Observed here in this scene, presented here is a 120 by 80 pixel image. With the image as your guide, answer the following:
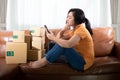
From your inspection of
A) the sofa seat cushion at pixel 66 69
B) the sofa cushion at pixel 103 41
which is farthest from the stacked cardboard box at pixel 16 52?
the sofa cushion at pixel 103 41

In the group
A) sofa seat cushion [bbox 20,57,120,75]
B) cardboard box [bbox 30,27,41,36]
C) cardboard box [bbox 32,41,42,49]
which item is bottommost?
sofa seat cushion [bbox 20,57,120,75]

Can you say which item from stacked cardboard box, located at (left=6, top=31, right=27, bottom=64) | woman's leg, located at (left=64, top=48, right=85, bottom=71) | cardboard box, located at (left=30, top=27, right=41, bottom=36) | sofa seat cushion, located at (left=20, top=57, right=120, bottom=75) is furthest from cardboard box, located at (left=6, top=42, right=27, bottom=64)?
woman's leg, located at (left=64, top=48, right=85, bottom=71)

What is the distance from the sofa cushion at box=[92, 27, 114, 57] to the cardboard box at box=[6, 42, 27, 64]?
1042 millimetres

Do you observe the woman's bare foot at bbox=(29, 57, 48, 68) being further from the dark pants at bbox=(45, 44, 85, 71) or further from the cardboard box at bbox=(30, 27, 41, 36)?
the cardboard box at bbox=(30, 27, 41, 36)

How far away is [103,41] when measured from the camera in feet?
10.2

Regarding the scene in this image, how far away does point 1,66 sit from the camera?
7.93 feet

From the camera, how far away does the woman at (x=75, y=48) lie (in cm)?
245

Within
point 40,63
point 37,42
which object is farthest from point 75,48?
point 37,42

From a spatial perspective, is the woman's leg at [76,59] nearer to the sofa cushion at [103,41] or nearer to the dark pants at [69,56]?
the dark pants at [69,56]

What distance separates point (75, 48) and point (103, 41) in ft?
2.18

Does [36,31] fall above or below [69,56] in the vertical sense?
above

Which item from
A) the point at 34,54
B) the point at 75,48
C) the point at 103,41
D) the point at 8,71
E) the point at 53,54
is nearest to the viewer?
the point at 8,71

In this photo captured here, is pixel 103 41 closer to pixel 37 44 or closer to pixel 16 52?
pixel 37 44

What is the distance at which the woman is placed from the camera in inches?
96.3
